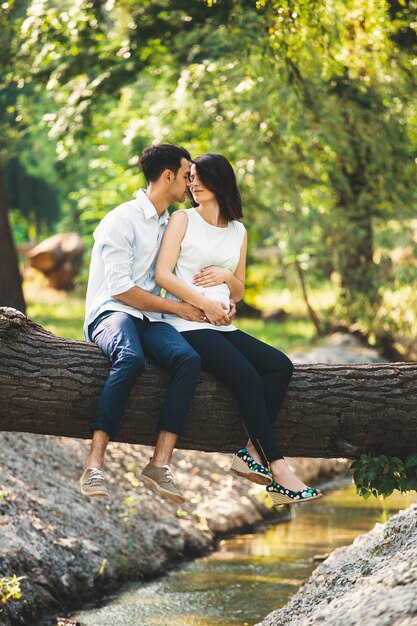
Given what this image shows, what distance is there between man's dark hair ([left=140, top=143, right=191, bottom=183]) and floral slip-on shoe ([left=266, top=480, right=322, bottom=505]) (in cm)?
173

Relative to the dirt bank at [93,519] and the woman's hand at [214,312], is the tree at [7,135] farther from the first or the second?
the woman's hand at [214,312]

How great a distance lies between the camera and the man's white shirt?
5523 mm

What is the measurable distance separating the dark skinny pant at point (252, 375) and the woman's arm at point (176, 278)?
106 mm

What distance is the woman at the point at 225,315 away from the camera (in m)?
5.36

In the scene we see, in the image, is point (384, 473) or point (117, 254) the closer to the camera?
point (117, 254)

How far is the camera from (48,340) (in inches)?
214

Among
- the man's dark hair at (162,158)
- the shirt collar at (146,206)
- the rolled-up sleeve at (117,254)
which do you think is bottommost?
the rolled-up sleeve at (117,254)

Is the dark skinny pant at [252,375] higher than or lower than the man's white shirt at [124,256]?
lower

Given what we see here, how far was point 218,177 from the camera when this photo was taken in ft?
18.8

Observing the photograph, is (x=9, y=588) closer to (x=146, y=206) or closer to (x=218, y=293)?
(x=218, y=293)

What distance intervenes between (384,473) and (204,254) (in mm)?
1494

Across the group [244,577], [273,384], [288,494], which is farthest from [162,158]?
[244,577]

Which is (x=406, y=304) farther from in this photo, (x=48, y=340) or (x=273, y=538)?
(x=48, y=340)

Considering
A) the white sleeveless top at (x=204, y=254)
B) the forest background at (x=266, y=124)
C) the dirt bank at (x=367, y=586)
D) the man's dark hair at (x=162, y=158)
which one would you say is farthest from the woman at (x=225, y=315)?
the forest background at (x=266, y=124)
